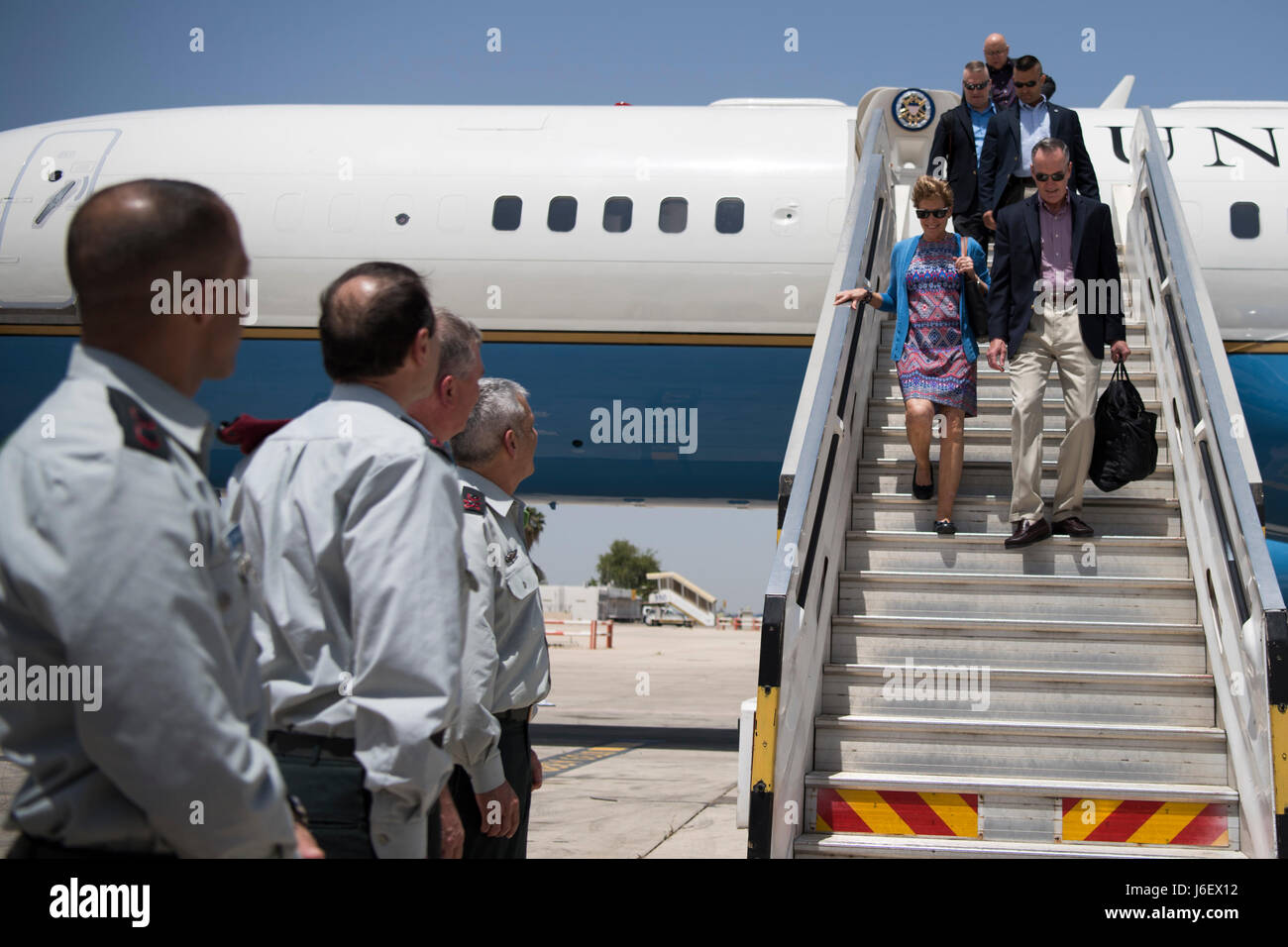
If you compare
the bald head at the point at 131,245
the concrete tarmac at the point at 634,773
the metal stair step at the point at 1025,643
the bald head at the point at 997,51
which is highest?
the bald head at the point at 997,51

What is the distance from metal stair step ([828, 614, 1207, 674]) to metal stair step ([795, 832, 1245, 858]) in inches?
36.5

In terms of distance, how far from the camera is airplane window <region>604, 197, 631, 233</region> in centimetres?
980

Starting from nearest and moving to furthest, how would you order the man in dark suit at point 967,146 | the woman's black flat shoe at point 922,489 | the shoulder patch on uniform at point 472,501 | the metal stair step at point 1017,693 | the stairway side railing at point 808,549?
the shoulder patch on uniform at point 472,501, the stairway side railing at point 808,549, the metal stair step at point 1017,693, the woman's black flat shoe at point 922,489, the man in dark suit at point 967,146

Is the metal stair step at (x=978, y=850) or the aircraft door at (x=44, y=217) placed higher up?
the aircraft door at (x=44, y=217)

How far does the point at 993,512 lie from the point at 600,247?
470 cm

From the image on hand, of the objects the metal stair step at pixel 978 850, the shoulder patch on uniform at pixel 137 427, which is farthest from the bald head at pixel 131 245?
the metal stair step at pixel 978 850

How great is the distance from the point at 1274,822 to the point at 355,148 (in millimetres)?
8720

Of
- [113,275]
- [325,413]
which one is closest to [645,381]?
[325,413]

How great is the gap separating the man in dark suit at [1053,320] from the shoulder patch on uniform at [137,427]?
4.82 meters

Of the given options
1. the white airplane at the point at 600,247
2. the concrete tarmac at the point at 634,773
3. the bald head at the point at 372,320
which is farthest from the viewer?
the white airplane at the point at 600,247

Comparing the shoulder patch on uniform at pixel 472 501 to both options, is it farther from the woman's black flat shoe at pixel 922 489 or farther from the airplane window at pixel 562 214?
the airplane window at pixel 562 214

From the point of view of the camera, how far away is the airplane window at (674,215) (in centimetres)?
977

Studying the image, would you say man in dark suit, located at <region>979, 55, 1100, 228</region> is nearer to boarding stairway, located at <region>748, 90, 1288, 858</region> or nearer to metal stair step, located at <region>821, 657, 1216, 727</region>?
boarding stairway, located at <region>748, 90, 1288, 858</region>
